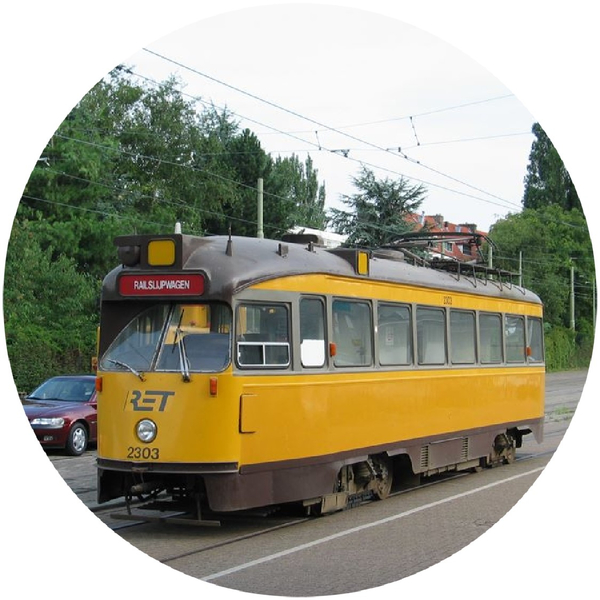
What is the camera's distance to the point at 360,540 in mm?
11258

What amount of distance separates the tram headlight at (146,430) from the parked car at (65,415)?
7967 mm

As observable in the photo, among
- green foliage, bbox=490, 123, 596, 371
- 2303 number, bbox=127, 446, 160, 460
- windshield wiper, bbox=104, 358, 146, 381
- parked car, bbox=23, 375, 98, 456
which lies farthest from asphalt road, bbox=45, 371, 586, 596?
green foliage, bbox=490, 123, 596, 371

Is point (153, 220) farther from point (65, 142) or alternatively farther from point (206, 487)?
A: point (206, 487)

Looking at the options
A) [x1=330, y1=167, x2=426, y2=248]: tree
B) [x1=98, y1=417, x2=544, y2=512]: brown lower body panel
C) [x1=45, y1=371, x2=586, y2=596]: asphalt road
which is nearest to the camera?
[x1=45, y1=371, x2=586, y2=596]: asphalt road

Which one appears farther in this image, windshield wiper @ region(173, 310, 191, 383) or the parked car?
the parked car

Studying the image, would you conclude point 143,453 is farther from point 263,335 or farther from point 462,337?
point 462,337

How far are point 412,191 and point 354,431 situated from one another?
22.4 m

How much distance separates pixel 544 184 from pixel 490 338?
51.8m

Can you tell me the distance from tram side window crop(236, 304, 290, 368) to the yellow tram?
0.02 m

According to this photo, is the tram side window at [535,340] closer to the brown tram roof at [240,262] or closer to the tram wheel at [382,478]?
the tram wheel at [382,478]

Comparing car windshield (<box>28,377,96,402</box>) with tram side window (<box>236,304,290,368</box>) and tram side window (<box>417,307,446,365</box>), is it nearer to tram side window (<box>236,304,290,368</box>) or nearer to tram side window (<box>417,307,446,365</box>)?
tram side window (<box>417,307,446,365</box>)

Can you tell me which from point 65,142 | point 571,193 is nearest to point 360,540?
point 65,142

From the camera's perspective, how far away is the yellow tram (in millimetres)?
11078

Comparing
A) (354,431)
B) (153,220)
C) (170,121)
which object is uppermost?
(170,121)
